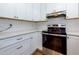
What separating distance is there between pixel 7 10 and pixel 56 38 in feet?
4.33

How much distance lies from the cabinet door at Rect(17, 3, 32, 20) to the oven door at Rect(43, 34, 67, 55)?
0.74 m

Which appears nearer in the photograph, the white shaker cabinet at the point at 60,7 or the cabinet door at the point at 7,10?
the cabinet door at the point at 7,10

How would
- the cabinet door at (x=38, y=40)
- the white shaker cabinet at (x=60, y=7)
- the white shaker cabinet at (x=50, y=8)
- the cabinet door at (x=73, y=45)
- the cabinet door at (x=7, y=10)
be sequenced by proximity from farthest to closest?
the cabinet door at (x=38, y=40)
the white shaker cabinet at (x=50, y=8)
the white shaker cabinet at (x=60, y=7)
the cabinet door at (x=73, y=45)
the cabinet door at (x=7, y=10)

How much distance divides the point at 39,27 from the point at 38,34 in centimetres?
36

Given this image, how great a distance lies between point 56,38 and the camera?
2258mm

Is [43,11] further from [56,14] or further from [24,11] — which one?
[24,11]

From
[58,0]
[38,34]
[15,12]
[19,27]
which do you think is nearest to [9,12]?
[15,12]

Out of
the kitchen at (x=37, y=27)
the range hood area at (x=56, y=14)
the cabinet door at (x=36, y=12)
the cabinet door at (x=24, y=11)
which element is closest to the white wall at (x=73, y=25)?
the kitchen at (x=37, y=27)

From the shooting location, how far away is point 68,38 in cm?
192

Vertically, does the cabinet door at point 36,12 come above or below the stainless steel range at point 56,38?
above

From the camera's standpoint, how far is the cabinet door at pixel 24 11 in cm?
210

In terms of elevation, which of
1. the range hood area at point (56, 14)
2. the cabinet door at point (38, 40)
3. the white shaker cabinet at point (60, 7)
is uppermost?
the white shaker cabinet at point (60, 7)

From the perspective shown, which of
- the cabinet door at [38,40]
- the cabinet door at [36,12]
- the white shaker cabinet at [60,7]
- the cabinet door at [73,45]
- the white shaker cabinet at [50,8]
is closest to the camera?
the cabinet door at [73,45]

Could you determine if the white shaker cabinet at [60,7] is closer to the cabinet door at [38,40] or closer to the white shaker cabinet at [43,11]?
the white shaker cabinet at [43,11]
